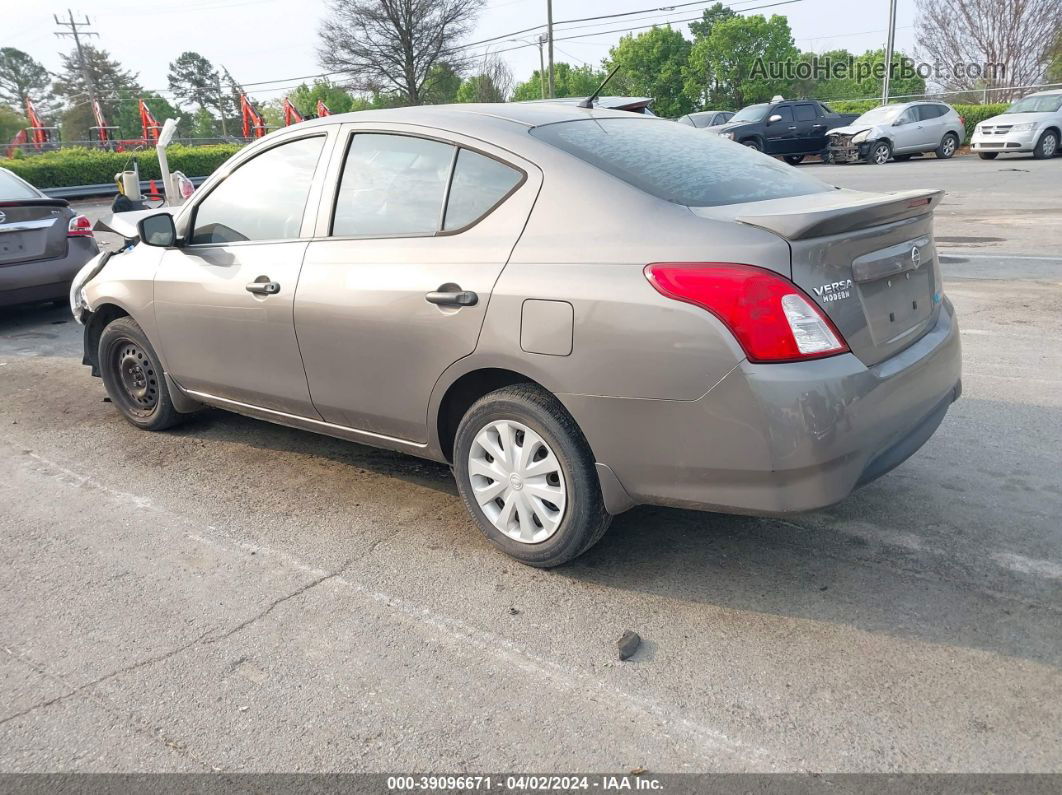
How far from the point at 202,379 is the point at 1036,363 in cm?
497

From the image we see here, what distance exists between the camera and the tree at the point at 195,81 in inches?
3767

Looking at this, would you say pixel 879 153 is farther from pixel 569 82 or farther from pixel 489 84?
pixel 569 82

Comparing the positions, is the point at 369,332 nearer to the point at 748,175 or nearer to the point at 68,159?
the point at 748,175

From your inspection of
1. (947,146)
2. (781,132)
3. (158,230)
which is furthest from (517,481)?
(947,146)

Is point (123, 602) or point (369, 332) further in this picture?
point (369, 332)

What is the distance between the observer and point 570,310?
2.98 metres

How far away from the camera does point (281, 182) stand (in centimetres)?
416

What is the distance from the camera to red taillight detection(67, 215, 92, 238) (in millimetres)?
8328

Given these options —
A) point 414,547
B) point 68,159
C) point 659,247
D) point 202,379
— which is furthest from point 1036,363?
point 68,159

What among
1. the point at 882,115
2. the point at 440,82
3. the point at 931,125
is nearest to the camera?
the point at 882,115

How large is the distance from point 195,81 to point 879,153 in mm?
90219

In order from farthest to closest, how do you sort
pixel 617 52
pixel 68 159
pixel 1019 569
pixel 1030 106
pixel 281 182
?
1. pixel 617 52
2. pixel 68 159
3. pixel 1030 106
4. pixel 281 182
5. pixel 1019 569

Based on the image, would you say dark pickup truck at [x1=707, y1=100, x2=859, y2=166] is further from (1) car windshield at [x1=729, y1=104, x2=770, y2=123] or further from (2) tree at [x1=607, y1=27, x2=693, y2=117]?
(2) tree at [x1=607, y1=27, x2=693, y2=117]

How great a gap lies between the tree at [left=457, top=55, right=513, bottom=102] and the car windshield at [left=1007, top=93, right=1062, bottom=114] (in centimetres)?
4002
